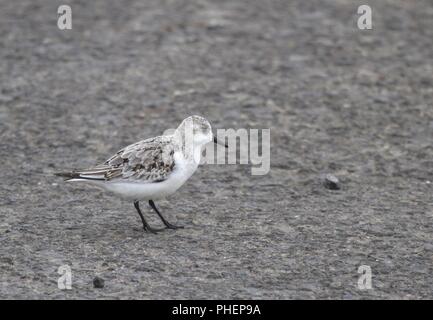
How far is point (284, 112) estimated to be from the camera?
1066cm

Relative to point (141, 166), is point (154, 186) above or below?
below

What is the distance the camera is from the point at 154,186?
7457 mm

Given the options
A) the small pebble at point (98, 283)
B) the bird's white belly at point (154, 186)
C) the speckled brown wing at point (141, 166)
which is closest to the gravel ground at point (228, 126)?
the small pebble at point (98, 283)

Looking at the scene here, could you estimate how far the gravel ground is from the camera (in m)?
6.80

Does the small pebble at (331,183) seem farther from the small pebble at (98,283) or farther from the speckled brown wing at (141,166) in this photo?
the small pebble at (98,283)

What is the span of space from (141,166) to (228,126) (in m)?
2.93

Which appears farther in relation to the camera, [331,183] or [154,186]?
[331,183]

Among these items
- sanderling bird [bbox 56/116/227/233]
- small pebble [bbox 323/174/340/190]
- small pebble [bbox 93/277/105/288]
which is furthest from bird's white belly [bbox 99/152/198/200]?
small pebble [bbox 323/174/340/190]

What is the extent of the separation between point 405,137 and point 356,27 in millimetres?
3763

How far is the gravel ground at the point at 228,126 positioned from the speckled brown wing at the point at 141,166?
20.9 inches

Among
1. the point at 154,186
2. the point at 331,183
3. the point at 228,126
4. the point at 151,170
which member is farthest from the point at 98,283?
the point at 228,126

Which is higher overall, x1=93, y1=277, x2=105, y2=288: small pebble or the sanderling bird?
the sanderling bird

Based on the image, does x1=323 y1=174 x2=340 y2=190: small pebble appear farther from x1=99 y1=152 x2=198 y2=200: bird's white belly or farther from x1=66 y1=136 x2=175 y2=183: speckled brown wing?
x1=66 y1=136 x2=175 y2=183: speckled brown wing

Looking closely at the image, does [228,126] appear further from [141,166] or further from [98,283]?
[98,283]
